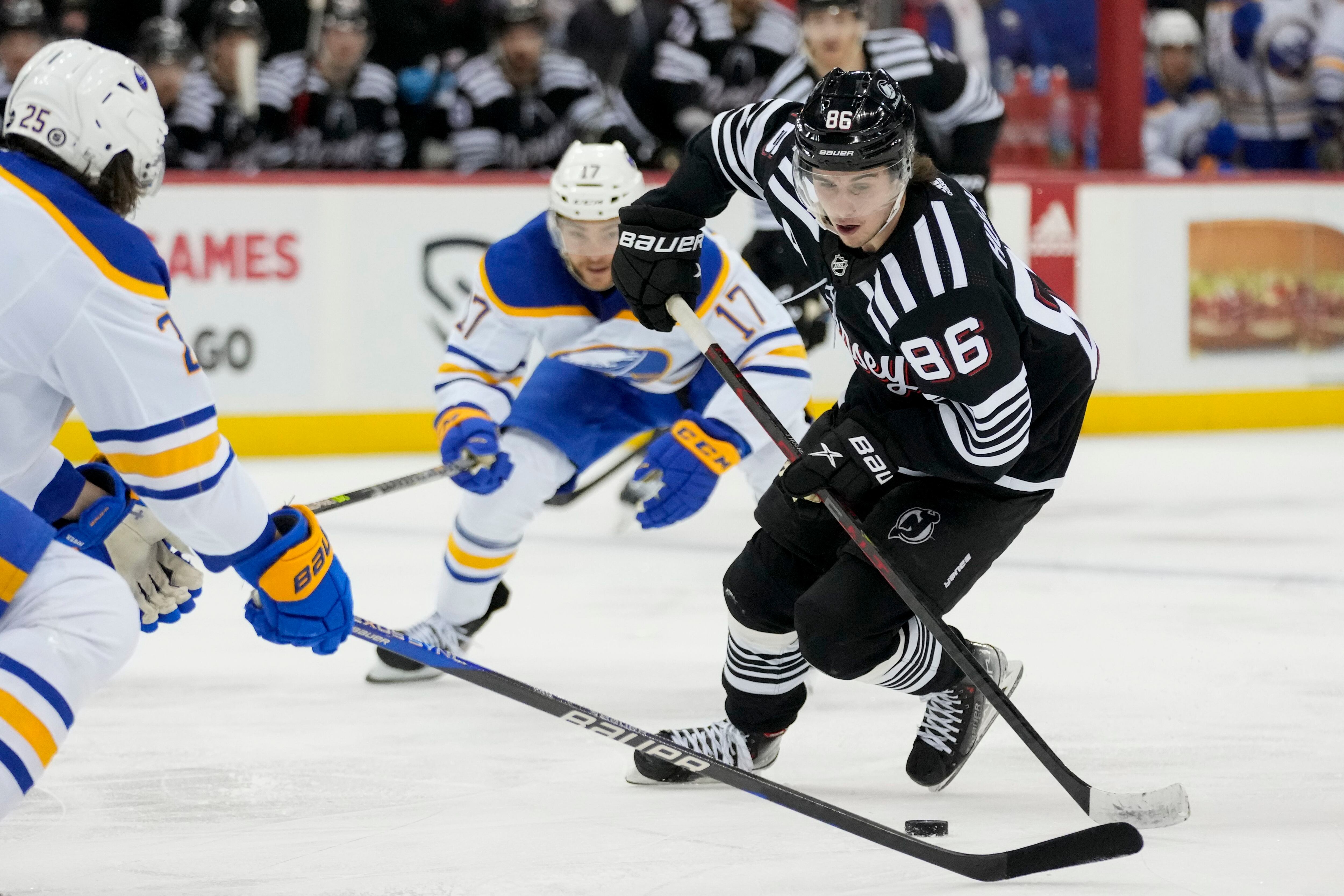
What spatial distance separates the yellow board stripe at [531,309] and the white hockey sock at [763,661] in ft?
2.90

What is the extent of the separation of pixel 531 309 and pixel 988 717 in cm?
119

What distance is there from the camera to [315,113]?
626 cm

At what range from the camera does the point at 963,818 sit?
2.45 meters

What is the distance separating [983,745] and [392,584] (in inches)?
72.3

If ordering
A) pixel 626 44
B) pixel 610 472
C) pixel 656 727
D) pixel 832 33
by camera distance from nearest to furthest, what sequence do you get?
pixel 656 727 < pixel 832 33 < pixel 610 472 < pixel 626 44

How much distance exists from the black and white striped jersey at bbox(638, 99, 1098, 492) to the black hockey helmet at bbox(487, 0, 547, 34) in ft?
12.2

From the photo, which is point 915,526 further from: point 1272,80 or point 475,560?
point 1272,80

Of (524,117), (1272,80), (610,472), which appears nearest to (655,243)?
(610,472)

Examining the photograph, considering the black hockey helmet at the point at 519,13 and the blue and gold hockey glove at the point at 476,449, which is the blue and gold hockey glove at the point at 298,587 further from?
the black hockey helmet at the point at 519,13

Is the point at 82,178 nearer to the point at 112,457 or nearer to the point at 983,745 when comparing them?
the point at 112,457

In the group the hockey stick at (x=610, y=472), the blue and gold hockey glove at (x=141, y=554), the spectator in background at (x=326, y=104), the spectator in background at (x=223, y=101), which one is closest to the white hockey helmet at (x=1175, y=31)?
the hockey stick at (x=610, y=472)

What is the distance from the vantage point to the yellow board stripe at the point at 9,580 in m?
1.81

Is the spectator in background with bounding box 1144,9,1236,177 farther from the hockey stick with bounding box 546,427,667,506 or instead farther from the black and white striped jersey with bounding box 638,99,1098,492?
the black and white striped jersey with bounding box 638,99,1098,492

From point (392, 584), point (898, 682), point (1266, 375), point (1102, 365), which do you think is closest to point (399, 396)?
point (392, 584)
